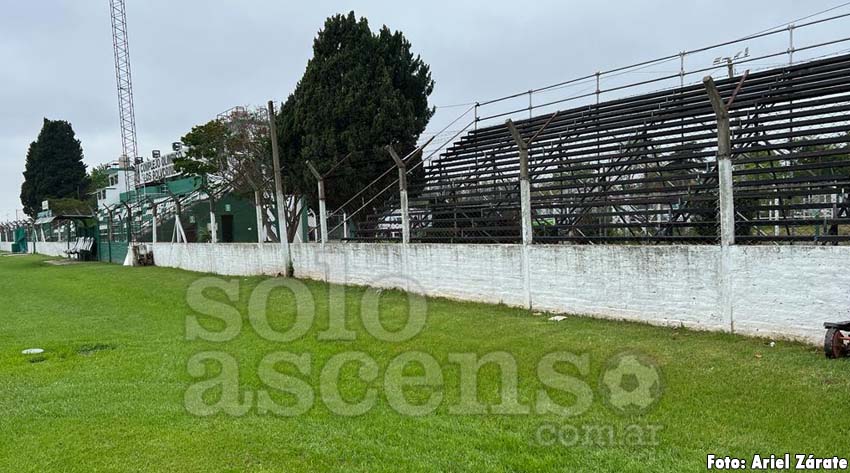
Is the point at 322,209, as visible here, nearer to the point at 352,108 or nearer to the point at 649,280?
the point at 352,108

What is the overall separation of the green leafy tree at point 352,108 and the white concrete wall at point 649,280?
15.8ft

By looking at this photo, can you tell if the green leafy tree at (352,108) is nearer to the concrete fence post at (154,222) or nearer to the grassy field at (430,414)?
the concrete fence post at (154,222)

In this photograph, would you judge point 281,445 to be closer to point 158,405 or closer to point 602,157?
point 158,405

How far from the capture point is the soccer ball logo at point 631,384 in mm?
4785

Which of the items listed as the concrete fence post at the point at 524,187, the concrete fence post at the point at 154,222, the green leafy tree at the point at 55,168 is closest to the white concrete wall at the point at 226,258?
the concrete fence post at the point at 154,222

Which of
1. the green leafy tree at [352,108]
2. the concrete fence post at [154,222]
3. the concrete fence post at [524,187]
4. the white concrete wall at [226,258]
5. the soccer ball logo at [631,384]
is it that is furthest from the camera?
the concrete fence post at [154,222]

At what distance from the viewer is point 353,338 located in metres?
7.98

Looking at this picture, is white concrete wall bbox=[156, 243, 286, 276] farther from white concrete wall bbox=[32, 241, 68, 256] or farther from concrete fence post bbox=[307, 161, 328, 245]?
white concrete wall bbox=[32, 241, 68, 256]

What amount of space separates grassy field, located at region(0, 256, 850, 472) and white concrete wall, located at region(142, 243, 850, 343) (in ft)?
1.10

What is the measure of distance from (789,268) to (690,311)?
126 cm

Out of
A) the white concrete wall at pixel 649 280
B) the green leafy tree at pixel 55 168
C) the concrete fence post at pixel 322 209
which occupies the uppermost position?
the green leafy tree at pixel 55 168

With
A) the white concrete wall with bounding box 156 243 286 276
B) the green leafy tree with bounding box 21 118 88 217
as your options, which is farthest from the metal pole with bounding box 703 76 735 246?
the green leafy tree with bounding box 21 118 88 217

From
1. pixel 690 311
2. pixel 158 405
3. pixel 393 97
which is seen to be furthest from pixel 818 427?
pixel 393 97

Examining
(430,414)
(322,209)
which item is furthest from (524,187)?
(322,209)
